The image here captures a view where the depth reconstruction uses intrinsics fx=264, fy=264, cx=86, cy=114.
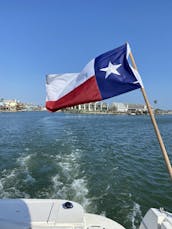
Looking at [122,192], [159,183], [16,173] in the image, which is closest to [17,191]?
[16,173]

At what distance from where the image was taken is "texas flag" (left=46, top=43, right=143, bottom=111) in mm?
4203

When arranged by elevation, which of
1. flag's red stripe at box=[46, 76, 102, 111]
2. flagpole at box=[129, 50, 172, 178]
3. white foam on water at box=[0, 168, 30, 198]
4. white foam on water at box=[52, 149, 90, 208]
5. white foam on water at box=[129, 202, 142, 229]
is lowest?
white foam on water at box=[129, 202, 142, 229]

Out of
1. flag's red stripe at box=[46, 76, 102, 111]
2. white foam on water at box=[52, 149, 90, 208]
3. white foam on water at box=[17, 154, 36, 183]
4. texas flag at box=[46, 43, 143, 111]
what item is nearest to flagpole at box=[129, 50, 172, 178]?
texas flag at box=[46, 43, 143, 111]

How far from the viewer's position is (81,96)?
14.4 ft

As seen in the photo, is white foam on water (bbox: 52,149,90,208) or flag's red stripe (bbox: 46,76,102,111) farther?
white foam on water (bbox: 52,149,90,208)

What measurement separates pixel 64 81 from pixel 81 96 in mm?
511

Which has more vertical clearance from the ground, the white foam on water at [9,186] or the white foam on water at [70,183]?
the white foam on water at [9,186]

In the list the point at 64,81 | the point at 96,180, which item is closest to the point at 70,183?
the point at 96,180

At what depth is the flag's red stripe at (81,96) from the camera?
433 cm

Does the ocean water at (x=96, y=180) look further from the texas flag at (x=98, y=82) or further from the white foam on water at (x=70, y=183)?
the texas flag at (x=98, y=82)

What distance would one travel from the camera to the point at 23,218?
13.9ft

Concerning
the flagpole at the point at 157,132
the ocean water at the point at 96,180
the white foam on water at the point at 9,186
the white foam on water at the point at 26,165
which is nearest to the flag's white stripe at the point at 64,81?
the flagpole at the point at 157,132

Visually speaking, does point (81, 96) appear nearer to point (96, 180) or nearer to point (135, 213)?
point (135, 213)

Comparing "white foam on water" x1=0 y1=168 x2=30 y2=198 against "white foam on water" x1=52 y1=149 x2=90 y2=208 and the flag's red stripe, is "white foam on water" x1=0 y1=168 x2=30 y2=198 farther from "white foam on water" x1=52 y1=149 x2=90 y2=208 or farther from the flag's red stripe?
the flag's red stripe
